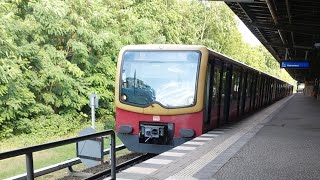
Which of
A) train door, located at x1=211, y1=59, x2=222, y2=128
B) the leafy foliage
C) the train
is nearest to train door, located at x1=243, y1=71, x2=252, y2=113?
train door, located at x1=211, y1=59, x2=222, y2=128

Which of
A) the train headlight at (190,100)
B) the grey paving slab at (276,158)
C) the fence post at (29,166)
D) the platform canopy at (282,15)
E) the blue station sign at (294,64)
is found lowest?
the grey paving slab at (276,158)

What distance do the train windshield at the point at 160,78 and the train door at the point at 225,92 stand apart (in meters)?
2.03

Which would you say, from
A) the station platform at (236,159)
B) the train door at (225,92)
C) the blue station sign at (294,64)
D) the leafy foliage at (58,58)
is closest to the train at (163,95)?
the station platform at (236,159)

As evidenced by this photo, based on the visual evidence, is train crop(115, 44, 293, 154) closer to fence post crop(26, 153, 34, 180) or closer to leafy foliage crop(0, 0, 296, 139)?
leafy foliage crop(0, 0, 296, 139)

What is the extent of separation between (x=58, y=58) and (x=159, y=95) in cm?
909

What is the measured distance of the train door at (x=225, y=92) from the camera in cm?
1198

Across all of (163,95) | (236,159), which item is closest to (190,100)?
Answer: (163,95)

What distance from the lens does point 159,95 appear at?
32.8 feet

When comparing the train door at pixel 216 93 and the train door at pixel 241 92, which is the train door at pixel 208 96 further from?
the train door at pixel 241 92

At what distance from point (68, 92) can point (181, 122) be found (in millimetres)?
10069

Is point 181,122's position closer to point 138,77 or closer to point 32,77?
point 138,77

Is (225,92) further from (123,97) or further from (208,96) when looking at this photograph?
(123,97)

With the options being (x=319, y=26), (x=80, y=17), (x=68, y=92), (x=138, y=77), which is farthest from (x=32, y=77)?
(x=319, y=26)

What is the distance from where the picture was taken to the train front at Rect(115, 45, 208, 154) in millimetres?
9727
